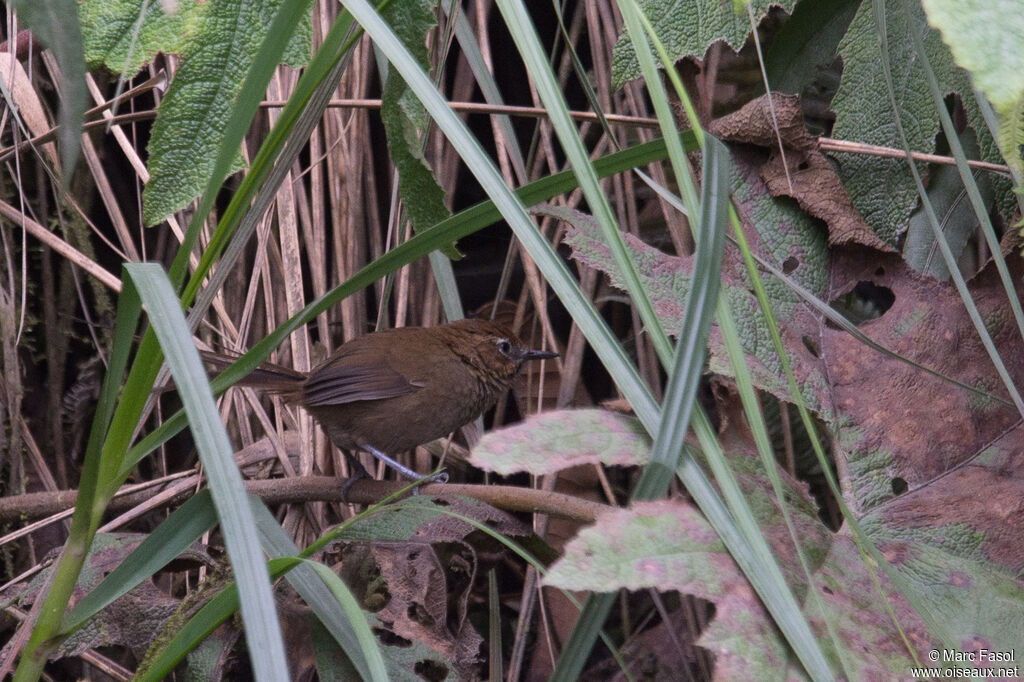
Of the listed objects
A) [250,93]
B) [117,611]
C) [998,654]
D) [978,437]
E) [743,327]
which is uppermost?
[250,93]

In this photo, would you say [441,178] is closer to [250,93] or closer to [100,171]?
[100,171]

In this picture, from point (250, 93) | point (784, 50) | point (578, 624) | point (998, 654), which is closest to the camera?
point (578, 624)

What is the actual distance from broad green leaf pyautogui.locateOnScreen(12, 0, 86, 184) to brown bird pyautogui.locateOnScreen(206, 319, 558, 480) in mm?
1772

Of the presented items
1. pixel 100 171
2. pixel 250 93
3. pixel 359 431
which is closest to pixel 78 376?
pixel 100 171

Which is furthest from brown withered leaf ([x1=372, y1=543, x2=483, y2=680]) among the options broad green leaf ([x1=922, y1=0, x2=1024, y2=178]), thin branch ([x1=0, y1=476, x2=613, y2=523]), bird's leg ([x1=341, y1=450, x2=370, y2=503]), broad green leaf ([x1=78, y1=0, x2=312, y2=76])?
broad green leaf ([x1=922, y1=0, x2=1024, y2=178])

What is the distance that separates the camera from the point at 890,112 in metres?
2.09

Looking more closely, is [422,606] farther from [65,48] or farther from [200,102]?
[65,48]

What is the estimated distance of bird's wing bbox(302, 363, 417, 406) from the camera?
2775 mm

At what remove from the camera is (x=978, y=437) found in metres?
1.82

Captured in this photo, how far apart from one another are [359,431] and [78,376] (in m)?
0.89

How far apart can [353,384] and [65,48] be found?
210 cm

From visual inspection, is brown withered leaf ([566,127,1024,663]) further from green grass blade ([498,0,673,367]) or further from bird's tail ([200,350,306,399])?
bird's tail ([200,350,306,399])

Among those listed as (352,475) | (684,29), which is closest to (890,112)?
(684,29)

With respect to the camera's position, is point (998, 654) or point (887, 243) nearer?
point (998, 654)
